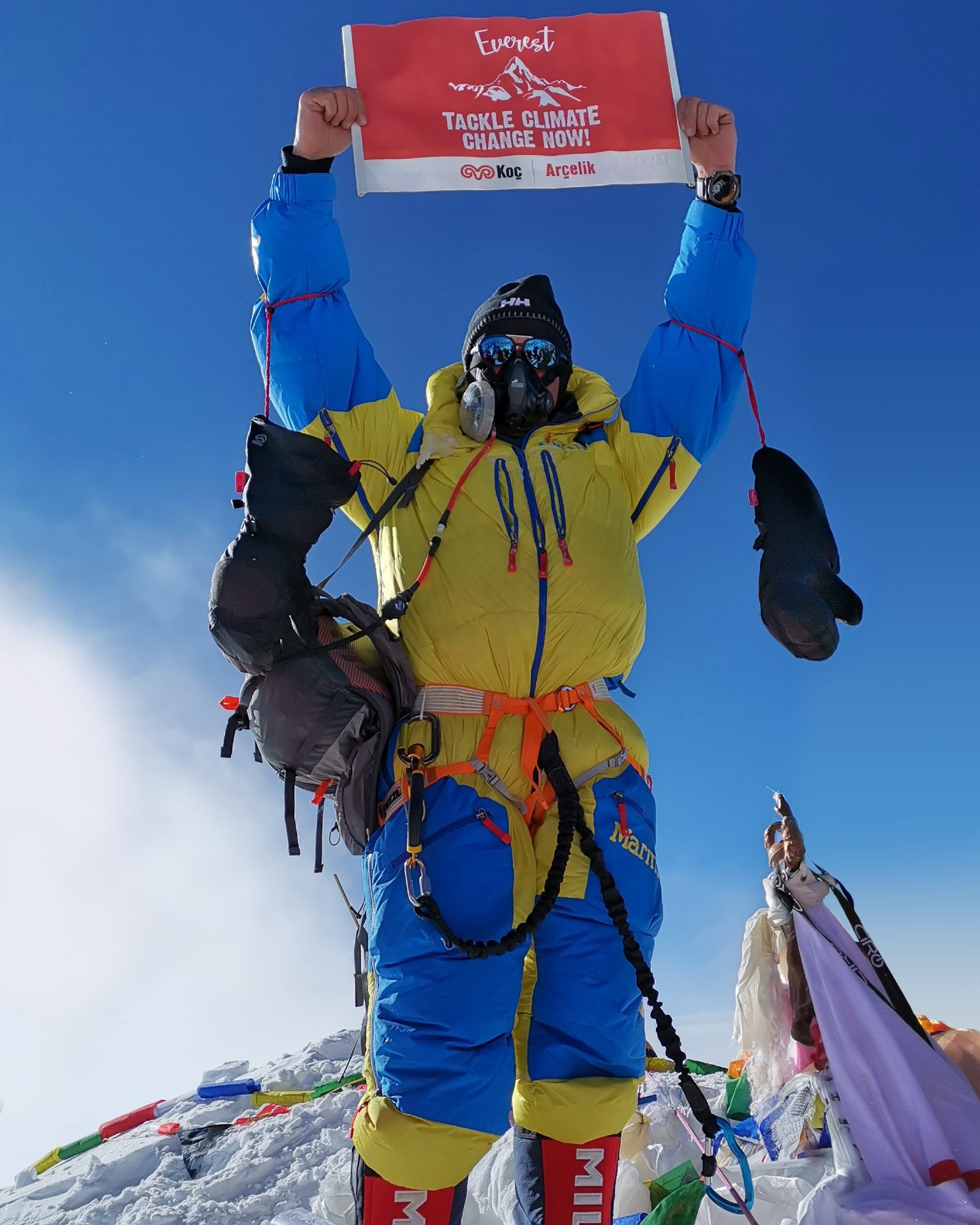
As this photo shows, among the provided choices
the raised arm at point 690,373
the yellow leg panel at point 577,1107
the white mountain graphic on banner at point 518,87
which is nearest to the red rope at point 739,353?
the raised arm at point 690,373

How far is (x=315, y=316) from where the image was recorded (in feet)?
8.52

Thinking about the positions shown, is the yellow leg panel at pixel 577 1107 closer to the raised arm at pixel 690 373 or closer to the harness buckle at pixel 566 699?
the harness buckle at pixel 566 699

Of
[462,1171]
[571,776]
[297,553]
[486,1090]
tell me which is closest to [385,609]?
[297,553]

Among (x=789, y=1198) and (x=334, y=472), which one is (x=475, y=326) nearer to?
(x=334, y=472)

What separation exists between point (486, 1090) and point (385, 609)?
126 centimetres

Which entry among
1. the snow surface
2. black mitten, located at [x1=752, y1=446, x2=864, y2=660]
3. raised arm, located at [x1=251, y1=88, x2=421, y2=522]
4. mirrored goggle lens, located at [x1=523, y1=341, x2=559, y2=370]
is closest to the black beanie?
mirrored goggle lens, located at [x1=523, y1=341, x2=559, y2=370]

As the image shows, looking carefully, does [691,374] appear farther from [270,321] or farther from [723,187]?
[270,321]

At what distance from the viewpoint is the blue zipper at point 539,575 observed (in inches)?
93.3

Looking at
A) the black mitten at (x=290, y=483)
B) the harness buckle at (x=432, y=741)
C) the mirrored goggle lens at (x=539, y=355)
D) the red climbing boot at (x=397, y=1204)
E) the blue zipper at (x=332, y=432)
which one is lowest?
the red climbing boot at (x=397, y=1204)

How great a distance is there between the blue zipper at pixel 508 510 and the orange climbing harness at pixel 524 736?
38cm

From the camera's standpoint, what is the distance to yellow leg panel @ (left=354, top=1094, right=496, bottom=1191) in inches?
78.2

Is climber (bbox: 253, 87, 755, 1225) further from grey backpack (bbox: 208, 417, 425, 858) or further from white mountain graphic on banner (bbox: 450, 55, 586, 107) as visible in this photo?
white mountain graphic on banner (bbox: 450, 55, 586, 107)

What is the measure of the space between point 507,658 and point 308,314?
1.26 metres

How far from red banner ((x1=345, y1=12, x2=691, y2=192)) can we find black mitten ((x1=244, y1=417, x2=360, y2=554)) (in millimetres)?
1202
